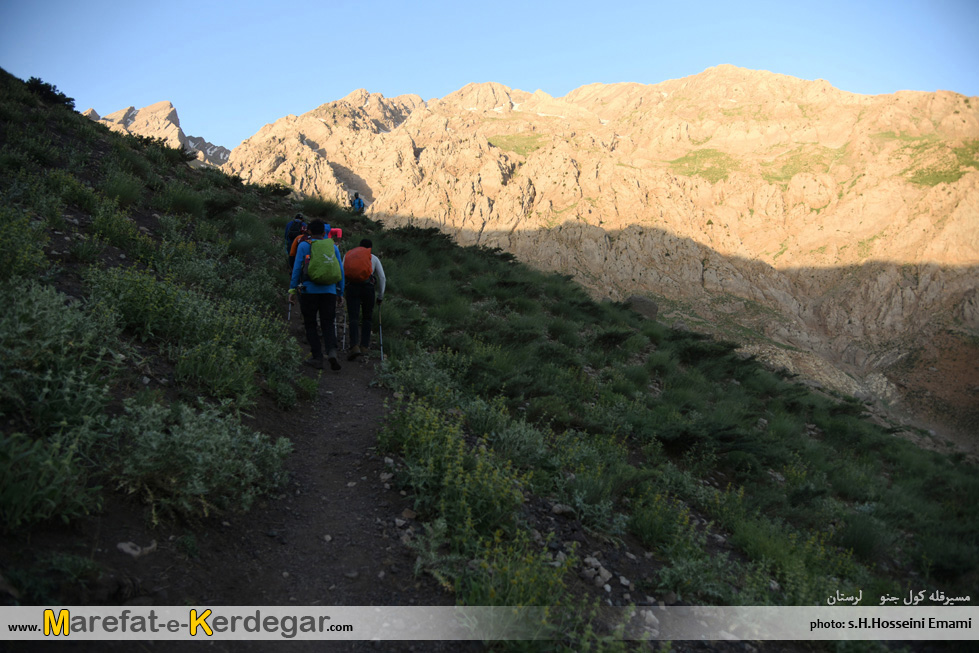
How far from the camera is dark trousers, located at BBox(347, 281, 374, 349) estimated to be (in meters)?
8.10

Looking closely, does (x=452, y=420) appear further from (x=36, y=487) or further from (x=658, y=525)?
(x=36, y=487)

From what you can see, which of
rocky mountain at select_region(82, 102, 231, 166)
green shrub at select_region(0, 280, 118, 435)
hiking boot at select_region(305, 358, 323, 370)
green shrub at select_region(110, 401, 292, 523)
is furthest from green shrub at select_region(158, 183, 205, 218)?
rocky mountain at select_region(82, 102, 231, 166)

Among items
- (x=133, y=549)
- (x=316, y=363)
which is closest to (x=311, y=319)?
(x=316, y=363)

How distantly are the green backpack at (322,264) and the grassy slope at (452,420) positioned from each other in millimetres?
1017

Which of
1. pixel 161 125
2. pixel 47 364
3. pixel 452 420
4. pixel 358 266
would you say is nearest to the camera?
pixel 47 364

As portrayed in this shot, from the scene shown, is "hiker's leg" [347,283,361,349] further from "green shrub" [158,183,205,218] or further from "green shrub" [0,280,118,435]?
"green shrub" [158,183,205,218]

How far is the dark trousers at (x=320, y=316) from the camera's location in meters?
A: 7.28

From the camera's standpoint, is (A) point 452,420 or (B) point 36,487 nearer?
(B) point 36,487

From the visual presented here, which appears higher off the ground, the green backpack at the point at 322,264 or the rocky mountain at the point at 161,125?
the rocky mountain at the point at 161,125

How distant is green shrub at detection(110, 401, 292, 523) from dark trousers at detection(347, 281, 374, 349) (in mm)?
4109

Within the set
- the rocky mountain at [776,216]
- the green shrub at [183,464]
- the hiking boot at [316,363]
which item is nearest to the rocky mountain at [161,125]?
the rocky mountain at [776,216]

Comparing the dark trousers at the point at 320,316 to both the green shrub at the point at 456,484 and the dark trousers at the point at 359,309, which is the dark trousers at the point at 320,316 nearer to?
the dark trousers at the point at 359,309

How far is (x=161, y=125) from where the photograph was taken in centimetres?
13975

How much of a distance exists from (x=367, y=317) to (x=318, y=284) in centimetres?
130
